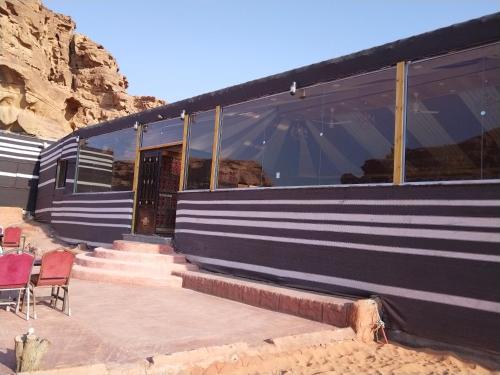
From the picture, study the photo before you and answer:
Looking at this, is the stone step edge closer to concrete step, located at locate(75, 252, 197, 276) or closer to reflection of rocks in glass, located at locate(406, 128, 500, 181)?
concrete step, located at locate(75, 252, 197, 276)

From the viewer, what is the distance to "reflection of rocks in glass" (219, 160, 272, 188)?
851 cm

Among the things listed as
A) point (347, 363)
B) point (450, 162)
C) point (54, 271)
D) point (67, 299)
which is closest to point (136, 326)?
point (67, 299)

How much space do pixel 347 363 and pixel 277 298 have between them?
2116 millimetres

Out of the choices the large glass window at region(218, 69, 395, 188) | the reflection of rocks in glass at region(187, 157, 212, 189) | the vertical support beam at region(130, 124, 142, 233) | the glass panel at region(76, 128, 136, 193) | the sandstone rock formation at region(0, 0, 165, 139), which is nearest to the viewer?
the large glass window at region(218, 69, 395, 188)

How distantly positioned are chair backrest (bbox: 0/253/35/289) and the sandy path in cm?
274

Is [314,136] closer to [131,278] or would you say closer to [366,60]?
[366,60]

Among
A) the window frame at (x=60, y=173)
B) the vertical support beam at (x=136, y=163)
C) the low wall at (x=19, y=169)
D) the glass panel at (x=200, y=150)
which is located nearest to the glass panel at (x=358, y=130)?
the glass panel at (x=200, y=150)

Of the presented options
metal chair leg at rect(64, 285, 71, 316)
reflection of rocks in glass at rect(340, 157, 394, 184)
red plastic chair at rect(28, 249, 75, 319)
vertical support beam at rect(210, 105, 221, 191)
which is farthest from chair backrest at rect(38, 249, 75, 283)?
reflection of rocks in glass at rect(340, 157, 394, 184)

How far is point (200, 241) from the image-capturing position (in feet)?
31.2

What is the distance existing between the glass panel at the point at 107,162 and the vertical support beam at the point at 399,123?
7.48 m

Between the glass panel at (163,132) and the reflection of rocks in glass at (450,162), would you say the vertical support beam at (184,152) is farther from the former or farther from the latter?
the reflection of rocks in glass at (450,162)

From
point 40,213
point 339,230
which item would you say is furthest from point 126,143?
point 40,213

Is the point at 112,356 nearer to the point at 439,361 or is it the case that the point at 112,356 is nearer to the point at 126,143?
the point at 439,361

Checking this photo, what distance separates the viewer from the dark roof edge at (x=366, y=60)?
5.57 m
